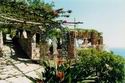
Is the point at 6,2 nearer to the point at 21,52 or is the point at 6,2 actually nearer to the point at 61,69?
the point at 61,69

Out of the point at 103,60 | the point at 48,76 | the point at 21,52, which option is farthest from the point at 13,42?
the point at 48,76

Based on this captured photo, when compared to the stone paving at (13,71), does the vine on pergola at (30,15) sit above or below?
above

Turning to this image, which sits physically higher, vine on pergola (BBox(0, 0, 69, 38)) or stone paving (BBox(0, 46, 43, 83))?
vine on pergola (BBox(0, 0, 69, 38))

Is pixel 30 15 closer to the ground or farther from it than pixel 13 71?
farther from it

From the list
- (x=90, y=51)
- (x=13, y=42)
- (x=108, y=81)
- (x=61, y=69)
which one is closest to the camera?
(x=61, y=69)

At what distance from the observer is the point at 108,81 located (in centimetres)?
2608

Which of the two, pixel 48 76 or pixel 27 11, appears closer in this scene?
pixel 48 76

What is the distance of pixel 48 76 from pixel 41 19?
295cm

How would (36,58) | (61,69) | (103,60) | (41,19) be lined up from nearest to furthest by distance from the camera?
(61,69) → (41,19) → (103,60) → (36,58)

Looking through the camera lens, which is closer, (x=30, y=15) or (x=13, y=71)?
(x=30, y=15)

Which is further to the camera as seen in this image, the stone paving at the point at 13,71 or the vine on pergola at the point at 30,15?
the stone paving at the point at 13,71

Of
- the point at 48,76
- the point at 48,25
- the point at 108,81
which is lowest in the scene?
the point at 108,81

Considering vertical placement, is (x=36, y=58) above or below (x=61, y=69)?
below

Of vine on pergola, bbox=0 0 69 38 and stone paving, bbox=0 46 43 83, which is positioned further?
stone paving, bbox=0 46 43 83
